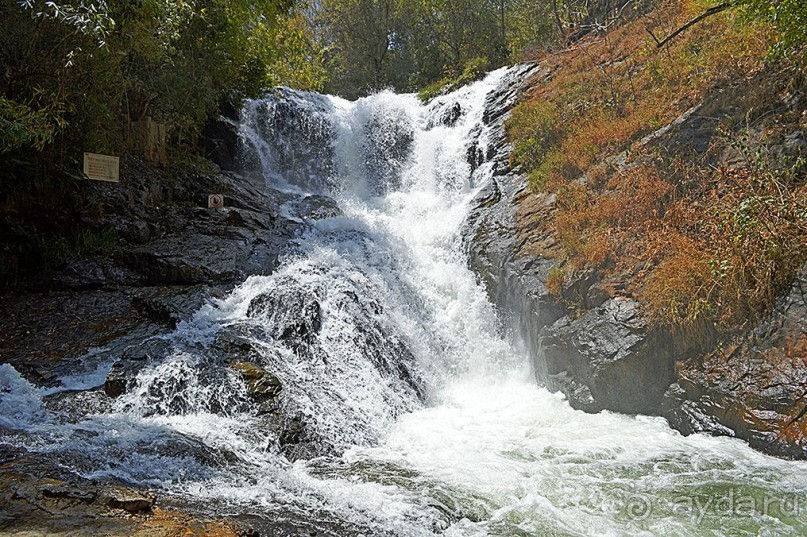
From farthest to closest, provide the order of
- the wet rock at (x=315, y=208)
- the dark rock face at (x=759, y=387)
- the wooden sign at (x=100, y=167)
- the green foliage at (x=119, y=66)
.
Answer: the wet rock at (x=315, y=208)
the wooden sign at (x=100, y=167)
the green foliage at (x=119, y=66)
the dark rock face at (x=759, y=387)

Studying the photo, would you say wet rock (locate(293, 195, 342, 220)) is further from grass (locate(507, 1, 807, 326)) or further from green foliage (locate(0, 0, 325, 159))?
grass (locate(507, 1, 807, 326))

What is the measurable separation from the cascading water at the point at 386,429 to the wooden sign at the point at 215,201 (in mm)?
1813

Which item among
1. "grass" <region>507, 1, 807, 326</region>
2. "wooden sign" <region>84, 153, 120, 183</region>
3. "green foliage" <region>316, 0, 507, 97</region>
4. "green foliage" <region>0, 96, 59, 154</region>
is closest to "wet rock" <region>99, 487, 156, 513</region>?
"green foliage" <region>0, 96, 59, 154</region>

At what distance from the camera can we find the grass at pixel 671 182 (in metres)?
6.14

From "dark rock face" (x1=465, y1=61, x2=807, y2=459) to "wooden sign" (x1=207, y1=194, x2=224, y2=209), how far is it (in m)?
5.03

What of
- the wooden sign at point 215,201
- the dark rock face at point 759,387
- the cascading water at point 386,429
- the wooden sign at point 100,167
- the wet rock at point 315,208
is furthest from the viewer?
the wet rock at point 315,208

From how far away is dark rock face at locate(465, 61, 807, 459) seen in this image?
5559mm

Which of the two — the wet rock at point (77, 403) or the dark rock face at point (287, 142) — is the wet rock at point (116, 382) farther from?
the dark rock face at point (287, 142)

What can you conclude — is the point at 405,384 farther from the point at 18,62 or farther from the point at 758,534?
the point at 18,62

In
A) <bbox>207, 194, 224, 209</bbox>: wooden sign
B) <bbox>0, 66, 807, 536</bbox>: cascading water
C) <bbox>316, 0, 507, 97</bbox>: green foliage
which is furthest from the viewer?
<bbox>316, 0, 507, 97</bbox>: green foliage

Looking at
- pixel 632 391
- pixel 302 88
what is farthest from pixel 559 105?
pixel 302 88

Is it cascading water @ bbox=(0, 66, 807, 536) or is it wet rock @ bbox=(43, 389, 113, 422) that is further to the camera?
wet rock @ bbox=(43, 389, 113, 422)

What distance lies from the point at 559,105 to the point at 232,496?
10.1 m

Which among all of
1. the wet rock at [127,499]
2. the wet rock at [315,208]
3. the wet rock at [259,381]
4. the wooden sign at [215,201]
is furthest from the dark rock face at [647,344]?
the wet rock at [127,499]
